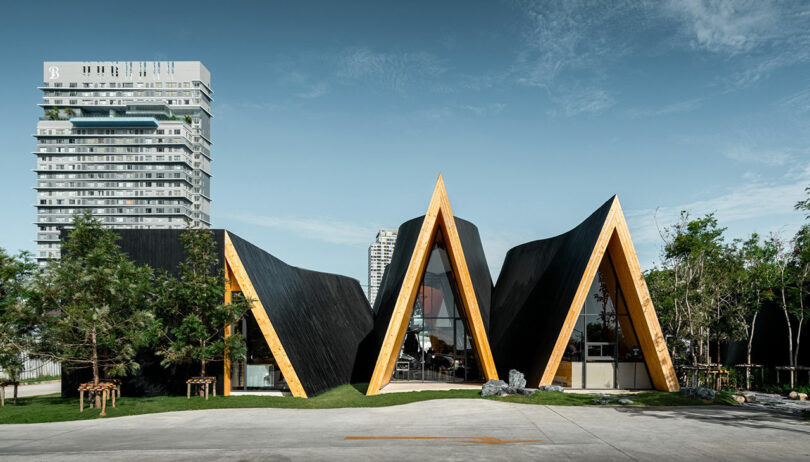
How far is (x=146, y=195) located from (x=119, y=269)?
10392 centimetres

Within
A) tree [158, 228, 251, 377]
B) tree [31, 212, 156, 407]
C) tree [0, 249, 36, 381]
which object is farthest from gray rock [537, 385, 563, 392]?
tree [0, 249, 36, 381]

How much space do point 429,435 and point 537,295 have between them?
37.6 feet

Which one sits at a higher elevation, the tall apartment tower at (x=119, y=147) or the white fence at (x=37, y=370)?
the tall apartment tower at (x=119, y=147)

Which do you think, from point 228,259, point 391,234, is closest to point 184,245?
point 228,259

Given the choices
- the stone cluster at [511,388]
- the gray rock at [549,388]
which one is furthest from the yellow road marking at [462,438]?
the gray rock at [549,388]

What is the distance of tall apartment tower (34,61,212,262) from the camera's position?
106m

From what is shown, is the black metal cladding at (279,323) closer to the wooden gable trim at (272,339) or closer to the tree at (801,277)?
the wooden gable trim at (272,339)

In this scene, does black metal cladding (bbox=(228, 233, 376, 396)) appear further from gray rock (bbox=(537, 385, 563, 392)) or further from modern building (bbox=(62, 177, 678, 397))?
gray rock (bbox=(537, 385, 563, 392))

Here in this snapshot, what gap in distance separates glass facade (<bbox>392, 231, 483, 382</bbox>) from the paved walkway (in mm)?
6562

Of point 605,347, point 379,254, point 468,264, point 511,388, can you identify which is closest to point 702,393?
point 605,347

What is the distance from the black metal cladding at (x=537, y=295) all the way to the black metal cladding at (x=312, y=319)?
6.90 meters

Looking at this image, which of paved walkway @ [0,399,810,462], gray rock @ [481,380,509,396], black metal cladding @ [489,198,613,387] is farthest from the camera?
black metal cladding @ [489,198,613,387]

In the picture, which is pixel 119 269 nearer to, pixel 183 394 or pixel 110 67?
pixel 183 394

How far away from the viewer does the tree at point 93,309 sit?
48.9 ft
